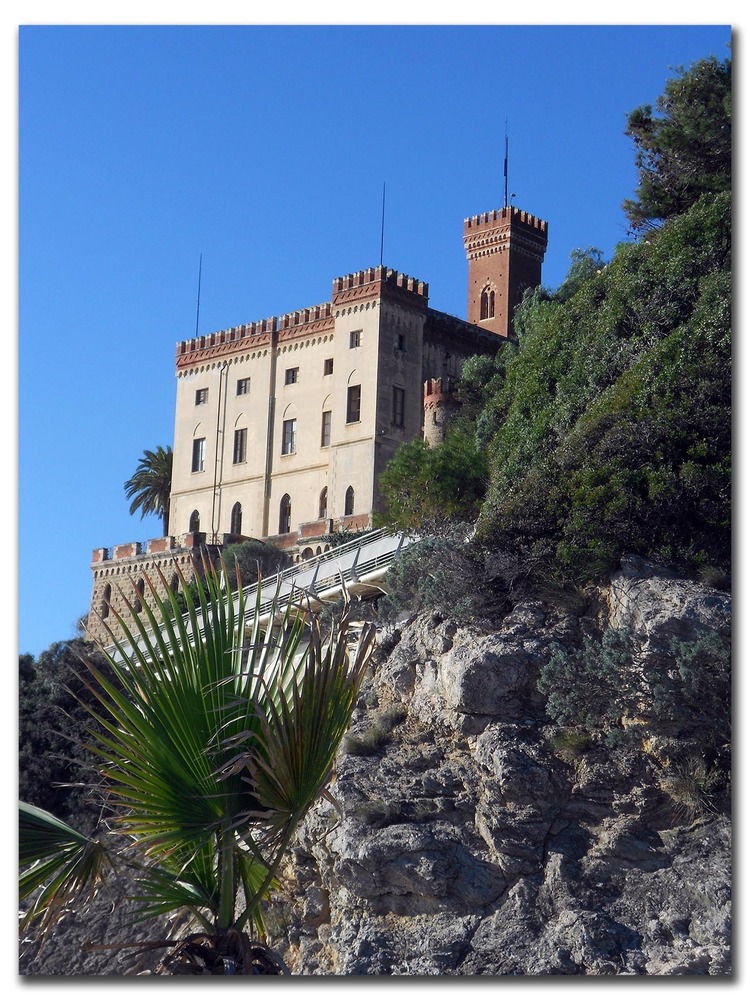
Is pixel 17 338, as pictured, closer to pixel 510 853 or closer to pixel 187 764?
pixel 187 764

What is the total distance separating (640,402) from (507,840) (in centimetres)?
618

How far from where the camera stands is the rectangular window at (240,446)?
4916cm

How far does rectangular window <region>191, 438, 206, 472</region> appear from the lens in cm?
5016

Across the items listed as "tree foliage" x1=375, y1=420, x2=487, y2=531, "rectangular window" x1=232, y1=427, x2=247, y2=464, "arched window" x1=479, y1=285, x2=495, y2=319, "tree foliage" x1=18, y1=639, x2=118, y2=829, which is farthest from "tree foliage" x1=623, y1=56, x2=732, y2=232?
"arched window" x1=479, y1=285, x2=495, y2=319

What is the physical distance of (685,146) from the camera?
22.2m

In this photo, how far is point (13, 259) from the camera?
8.63 m

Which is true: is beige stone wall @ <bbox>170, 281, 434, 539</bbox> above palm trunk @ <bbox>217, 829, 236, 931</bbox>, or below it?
above

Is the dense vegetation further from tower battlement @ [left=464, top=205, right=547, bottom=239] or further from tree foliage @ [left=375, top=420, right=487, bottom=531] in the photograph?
tower battlement @ [left=464, top=205, right=547, bottom=239]

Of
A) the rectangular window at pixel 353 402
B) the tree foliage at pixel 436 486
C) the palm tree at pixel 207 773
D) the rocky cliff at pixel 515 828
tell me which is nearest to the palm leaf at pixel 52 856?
the palm tree at pixel 207 773

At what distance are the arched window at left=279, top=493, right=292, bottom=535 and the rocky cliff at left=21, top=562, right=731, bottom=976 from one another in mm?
28080

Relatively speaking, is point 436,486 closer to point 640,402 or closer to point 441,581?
point 441,581

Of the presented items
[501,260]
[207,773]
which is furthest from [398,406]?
[207,773]

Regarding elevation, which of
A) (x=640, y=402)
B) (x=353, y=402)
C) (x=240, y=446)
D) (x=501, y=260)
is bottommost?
(x=640, y=402)

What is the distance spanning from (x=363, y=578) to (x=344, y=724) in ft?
45.7
